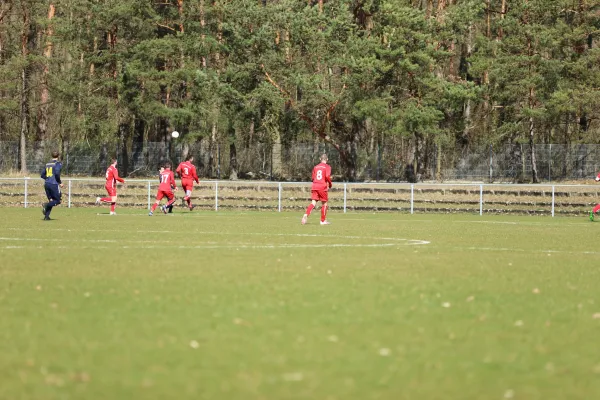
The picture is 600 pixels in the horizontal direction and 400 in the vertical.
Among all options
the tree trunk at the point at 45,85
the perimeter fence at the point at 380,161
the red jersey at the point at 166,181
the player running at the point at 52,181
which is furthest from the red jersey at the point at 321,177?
the tree trunk at the point at 45,85

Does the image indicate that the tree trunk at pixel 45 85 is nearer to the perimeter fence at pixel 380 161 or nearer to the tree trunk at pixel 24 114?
the tree trunk at pixel 24 114

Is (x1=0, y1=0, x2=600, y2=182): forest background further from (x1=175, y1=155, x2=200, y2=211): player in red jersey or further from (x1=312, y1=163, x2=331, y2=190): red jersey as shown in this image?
(x1=312, y1=163, x2=331, y2=190): red jersey

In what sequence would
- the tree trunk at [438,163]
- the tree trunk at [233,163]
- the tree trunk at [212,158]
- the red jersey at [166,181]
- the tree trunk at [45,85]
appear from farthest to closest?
the tree trunk at [45,85] → the tree trunk at [212,158] → the tree trunk at [233,163] → the tree trunk at [438,163] → the red jersey at [166,181]

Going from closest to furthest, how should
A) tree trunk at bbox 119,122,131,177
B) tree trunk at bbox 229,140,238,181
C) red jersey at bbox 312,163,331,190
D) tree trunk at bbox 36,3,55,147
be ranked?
1. red jersey at bbox 312,163,331,190
2. tree trunk at bbox 229,140,238,181
3. tree trunk at bbox 119,122,131,177
4. tree trunk at bbox 36,3,55,147

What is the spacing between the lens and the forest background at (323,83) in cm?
5362

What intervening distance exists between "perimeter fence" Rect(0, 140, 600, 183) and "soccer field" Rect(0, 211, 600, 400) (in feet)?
109

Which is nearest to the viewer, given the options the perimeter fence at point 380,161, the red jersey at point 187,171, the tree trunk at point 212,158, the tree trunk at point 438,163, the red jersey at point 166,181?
the red jersey at point 166,181

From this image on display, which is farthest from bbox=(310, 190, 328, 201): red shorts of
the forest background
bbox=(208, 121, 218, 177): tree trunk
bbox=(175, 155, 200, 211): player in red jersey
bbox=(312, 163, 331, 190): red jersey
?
bbox=(208, 121, 218, 177): tree trunk

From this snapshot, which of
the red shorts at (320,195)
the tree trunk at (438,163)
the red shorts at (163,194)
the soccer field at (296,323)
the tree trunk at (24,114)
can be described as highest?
the tree trunk at (24,114)

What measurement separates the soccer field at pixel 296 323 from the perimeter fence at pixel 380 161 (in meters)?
33.1

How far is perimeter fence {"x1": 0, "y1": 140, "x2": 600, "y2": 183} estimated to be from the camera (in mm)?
53312

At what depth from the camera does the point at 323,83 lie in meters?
57.0

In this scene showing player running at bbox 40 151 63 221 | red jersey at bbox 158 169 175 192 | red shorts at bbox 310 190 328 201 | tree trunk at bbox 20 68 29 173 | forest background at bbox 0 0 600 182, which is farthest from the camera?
tree trunk at bbox 20 68 29 173

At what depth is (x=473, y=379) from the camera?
7711 millimetres
